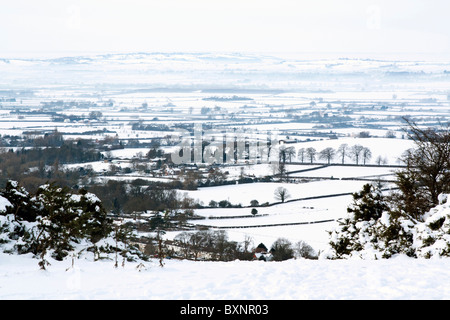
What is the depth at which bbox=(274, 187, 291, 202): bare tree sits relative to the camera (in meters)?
35.5

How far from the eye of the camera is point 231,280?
671 cm

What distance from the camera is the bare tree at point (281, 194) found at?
35.5 metres

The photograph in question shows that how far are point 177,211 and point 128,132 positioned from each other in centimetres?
5401

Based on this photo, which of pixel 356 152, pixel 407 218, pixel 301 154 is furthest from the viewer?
pixel 301 154

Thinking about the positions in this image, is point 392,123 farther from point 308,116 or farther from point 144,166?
point 144,166

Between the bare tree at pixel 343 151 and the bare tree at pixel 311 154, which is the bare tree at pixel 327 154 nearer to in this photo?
the bare tree at pixel 311 154

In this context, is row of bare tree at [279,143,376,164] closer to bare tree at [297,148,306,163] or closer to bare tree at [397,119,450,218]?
bare tree at [297,148,306,163]

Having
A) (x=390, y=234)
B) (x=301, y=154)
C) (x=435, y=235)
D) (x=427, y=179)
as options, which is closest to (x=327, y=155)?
(x=301, y=154)

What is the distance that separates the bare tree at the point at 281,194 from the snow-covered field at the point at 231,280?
27.1 metres

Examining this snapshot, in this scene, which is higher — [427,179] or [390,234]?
[427,179]

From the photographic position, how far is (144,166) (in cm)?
4894

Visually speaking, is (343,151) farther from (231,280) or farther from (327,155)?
(231,280)

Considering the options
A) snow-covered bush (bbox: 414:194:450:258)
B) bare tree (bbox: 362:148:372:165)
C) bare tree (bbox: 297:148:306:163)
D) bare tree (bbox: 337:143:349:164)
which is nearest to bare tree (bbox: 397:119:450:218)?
snow-covered bush (bbox: 414:194:450:258)

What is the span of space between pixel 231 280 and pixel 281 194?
29272 mm
